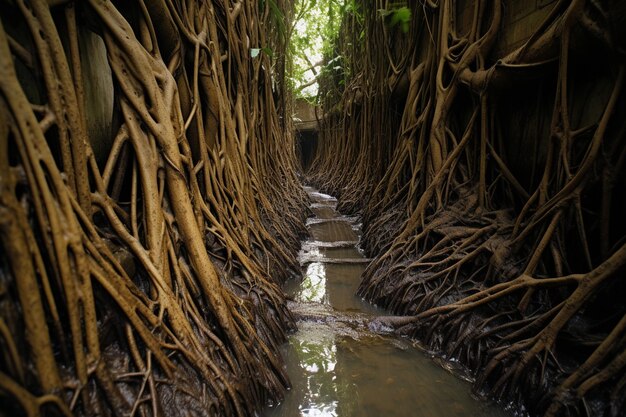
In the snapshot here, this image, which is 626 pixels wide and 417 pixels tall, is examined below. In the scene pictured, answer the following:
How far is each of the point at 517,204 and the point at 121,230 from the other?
9.36ft

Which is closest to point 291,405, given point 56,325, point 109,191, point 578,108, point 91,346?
point 91,346

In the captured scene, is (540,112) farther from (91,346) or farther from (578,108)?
(91,346)

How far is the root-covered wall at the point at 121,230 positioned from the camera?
3.20 ft

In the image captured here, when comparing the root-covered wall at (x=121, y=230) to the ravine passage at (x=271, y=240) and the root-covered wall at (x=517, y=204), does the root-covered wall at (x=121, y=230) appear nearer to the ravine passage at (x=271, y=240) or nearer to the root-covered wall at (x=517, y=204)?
the ravine passage at (x=271, y=240)

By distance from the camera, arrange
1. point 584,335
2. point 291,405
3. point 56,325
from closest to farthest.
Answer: point 56,325
point 584,335
point 291,405

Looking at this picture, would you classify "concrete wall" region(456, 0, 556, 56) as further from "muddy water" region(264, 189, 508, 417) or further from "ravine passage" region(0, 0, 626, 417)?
"muddy water" region(264, 189, 508, 417)

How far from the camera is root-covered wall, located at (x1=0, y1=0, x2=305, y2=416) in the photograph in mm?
976

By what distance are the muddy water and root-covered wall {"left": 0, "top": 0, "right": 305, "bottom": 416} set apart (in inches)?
7.2

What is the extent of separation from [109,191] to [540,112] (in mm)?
3025

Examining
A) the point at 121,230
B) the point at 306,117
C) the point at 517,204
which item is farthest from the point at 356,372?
the point at 306,117

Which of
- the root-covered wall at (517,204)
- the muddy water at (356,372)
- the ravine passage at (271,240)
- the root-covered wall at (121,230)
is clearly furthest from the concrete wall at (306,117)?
the muddy water at (356,372)

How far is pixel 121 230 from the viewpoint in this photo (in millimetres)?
1536

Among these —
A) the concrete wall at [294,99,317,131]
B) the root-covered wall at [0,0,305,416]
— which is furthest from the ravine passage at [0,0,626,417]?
the concrete wall at [294,99,317,131]

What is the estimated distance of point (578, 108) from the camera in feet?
7.02
